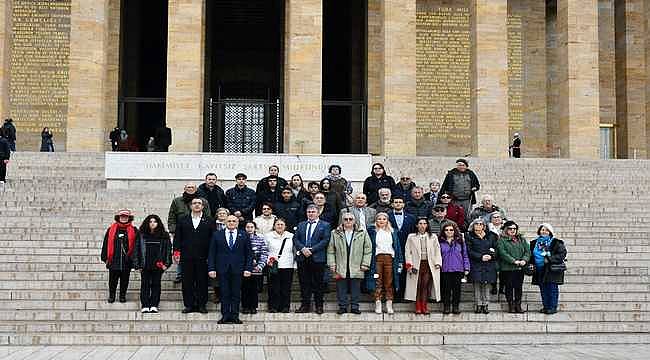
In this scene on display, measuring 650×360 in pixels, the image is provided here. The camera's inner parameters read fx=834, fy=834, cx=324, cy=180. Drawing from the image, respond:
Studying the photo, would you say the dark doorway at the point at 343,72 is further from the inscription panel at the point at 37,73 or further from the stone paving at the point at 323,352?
the stone paving at the point at 323,352

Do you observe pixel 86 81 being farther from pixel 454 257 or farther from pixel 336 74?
pixel 454 257

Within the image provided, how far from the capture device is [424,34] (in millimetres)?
29719

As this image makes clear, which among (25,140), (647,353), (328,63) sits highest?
(328,63)

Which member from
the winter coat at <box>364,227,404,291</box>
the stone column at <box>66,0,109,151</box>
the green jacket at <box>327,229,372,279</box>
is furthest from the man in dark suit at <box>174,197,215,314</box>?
the stone column at <box>66,0,109,151</box>

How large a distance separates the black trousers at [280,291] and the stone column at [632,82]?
76.4 feet

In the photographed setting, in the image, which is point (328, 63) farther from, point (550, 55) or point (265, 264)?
point (265, 264)

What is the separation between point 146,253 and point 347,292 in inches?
103

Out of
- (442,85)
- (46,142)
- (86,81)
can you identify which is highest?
(442,85)

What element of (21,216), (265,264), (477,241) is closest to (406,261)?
(477,241)

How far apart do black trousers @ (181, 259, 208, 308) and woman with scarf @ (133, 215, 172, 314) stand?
29 centimetres

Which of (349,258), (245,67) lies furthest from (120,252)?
(245,67)

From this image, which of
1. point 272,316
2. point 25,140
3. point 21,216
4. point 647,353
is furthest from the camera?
point 25,140

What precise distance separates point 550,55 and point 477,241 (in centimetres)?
2250

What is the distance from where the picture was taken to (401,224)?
1134cm
